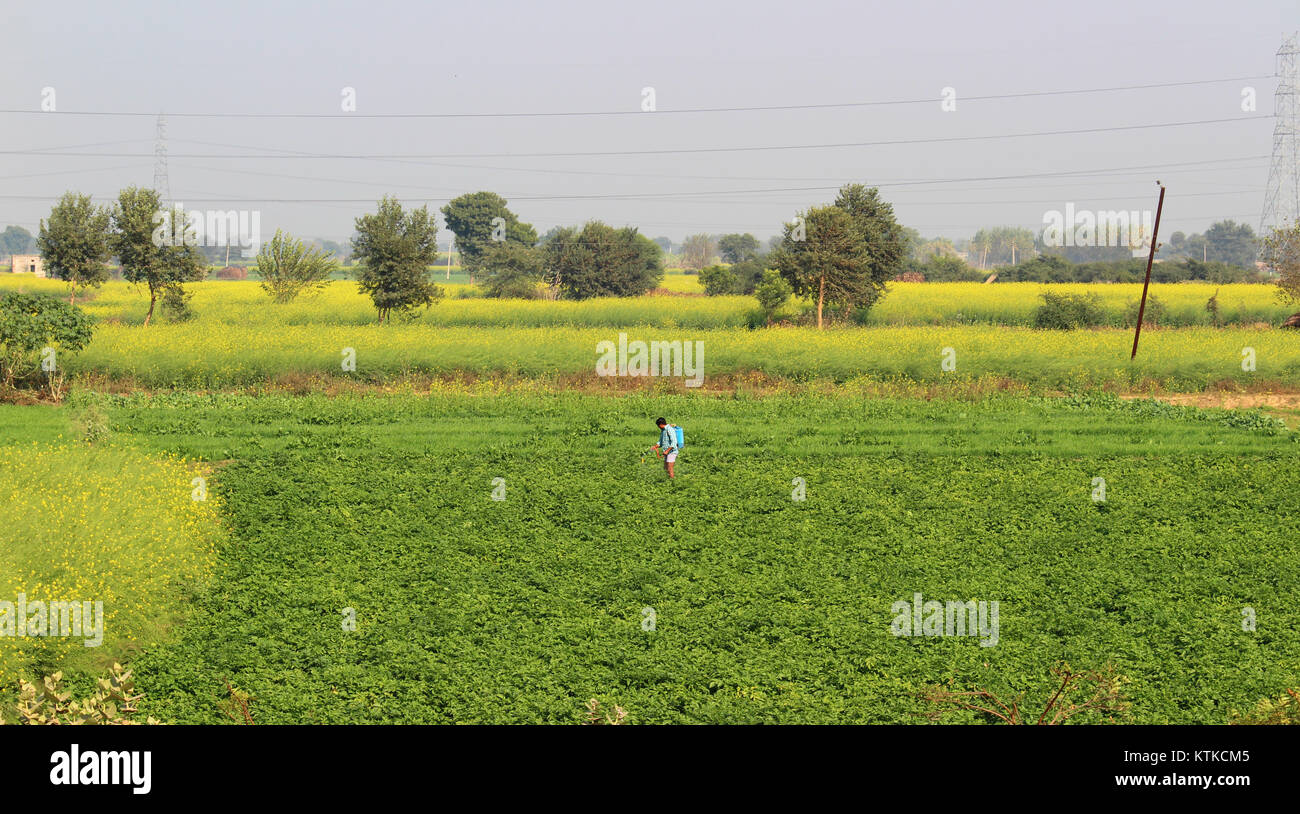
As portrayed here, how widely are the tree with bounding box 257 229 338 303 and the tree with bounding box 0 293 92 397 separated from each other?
31.3 m

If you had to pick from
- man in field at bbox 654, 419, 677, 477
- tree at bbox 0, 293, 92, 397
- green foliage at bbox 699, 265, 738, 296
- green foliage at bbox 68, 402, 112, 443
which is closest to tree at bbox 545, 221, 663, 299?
green foliage at bbox 699, 265, 738, 296

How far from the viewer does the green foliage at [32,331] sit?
30422 millimetres

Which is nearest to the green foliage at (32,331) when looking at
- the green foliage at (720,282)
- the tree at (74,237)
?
the tree at (74,237)

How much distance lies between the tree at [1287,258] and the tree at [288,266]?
52.9m

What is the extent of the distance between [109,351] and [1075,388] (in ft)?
99.6

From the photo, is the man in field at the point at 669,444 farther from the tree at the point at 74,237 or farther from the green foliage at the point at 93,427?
the tree at the point at 74,237

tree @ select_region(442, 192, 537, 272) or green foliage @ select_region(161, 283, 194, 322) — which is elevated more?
tree @ select_region(442, 192, 537, 272)

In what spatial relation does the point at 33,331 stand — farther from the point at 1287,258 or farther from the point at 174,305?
the point at 1287,258

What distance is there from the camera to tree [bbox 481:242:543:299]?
79.5 metres

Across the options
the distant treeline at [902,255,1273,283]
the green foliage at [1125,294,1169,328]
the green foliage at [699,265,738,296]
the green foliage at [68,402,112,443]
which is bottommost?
the green foliage at [68,402,112,443]

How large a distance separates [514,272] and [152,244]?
36.6 meters

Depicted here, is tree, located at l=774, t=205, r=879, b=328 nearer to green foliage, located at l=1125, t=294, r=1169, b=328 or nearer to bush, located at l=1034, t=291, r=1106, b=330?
bush, located at l=1034, t=291, r=1106, b=330
